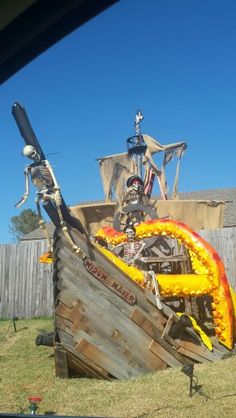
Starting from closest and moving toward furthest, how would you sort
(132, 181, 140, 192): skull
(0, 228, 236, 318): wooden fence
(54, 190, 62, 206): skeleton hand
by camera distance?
(54, 190, 62, 206): skeleton hand < (132, 181, 140, 192): skull < (0, 228, 236, 318): wooden fence

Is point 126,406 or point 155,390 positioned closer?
point 126,406

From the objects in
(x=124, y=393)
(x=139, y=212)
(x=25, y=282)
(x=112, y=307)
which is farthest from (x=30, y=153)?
(x=25, y=282)

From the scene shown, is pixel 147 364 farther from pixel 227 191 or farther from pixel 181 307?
pixel 227 191

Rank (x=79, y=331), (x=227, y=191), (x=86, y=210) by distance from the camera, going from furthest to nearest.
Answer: (x=227, y=191) → (x=86, y=210) → (x=79, y=331)

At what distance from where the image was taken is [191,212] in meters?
10.9

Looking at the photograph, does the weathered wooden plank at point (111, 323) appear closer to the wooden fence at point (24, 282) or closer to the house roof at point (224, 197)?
the wooden fence at point (24, 282)

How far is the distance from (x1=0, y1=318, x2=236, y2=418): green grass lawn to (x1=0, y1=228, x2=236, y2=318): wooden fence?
195 inches

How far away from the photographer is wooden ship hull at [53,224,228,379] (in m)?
5.23

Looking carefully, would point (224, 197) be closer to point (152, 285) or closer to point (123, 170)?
point (123, 170)

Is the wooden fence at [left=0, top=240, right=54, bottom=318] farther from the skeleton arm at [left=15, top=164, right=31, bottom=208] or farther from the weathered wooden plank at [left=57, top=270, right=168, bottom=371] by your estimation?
the skeleton arm at [left=15, top=164, right=31, bottom=208]

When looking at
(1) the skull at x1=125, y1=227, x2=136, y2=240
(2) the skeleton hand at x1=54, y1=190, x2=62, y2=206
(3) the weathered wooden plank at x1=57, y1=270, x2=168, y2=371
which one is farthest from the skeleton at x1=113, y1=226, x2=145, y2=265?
(2) the skeleton hand at x1=54, y1=190, x2=62, y2=206

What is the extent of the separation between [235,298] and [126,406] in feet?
9.63

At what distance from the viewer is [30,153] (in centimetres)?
462

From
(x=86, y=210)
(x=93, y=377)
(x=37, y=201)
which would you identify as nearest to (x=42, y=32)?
(x=37, y=201)
